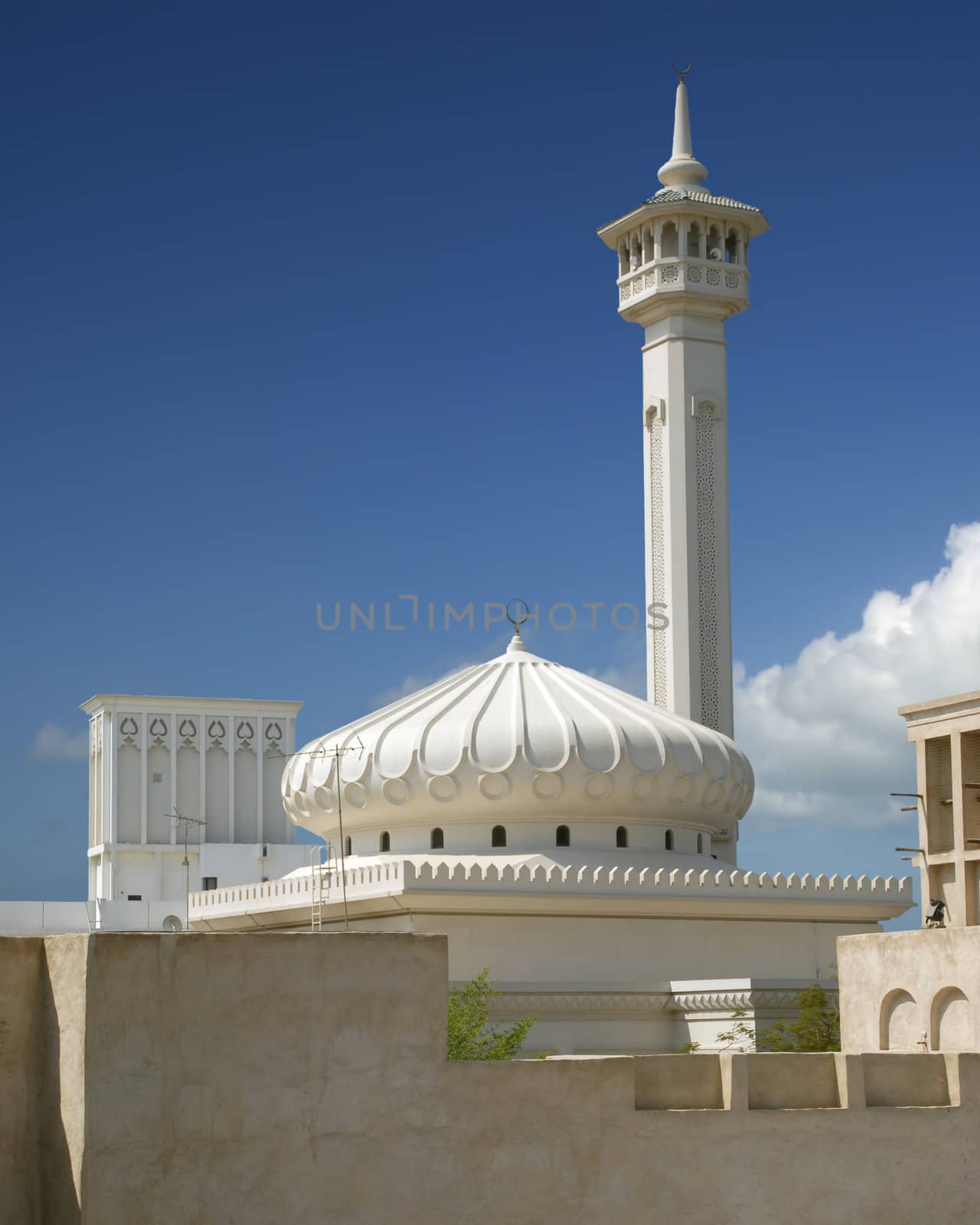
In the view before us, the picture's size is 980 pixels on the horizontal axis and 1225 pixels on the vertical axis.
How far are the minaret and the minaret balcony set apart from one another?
0.02 meters

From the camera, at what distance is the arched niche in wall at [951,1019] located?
54.4 feet

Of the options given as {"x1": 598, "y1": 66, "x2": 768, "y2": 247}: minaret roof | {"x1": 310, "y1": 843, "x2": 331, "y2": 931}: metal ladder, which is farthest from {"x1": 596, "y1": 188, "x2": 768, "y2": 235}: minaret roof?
{"x1": 310, "y1": 843, "x2": 331, "y2": 931}: metal ladder

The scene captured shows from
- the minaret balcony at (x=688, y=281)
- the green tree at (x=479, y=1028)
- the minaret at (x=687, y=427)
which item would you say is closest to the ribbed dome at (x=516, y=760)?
the green tree at (x=479, y=1028)

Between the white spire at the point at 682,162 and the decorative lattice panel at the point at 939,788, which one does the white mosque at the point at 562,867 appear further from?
the white spire at the point at 682,162

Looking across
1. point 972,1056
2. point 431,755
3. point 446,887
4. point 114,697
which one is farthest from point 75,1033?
point 114,697

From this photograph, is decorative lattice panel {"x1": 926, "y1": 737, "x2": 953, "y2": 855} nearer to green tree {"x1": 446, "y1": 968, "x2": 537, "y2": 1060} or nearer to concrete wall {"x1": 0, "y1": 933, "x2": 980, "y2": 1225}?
green tree {"x1": 446, "y1": 968, "x2": 537, "y2": 1060}

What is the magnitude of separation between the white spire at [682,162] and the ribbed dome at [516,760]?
14353 millimetres

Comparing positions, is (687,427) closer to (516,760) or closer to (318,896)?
(516,760)

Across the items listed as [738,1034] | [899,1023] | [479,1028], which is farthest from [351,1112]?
[738,1034]

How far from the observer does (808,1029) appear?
78.1 feet

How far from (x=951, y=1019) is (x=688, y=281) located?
23.4m

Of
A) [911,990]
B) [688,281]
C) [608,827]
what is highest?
[688,281]

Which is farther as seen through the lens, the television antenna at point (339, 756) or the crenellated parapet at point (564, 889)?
the television antenna at point (339, 756)

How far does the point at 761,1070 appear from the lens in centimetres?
1110
